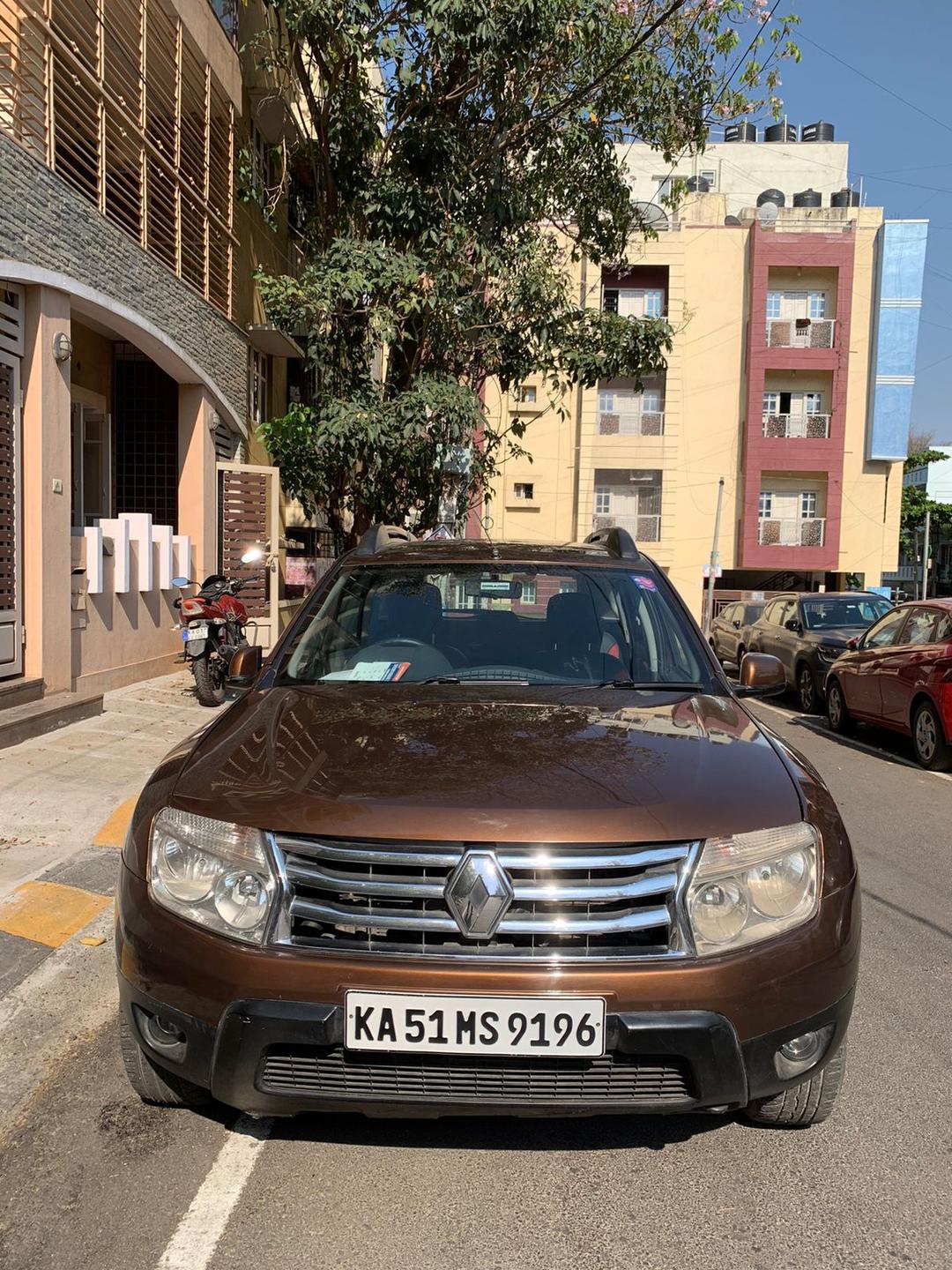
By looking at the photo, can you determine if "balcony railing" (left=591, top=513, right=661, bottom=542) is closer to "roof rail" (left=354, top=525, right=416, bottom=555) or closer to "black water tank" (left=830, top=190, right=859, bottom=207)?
"black water tank" (left=830, top=190, right=859, bottom=207)

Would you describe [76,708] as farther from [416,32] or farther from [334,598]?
[416,32]

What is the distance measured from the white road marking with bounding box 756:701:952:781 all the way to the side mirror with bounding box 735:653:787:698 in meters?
5.23

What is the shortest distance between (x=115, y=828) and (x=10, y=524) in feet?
11.5

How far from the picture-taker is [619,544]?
14.5 ft

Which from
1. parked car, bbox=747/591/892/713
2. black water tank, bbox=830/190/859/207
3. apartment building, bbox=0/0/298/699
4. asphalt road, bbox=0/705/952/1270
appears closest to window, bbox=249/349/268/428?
apartment building, bbox=0/0/298/699

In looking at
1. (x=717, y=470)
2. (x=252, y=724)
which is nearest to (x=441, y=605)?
(x=252, y=724)

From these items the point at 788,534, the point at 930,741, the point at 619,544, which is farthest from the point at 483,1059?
the point at 788,534

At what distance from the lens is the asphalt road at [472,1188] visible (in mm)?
2320

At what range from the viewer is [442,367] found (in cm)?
1249

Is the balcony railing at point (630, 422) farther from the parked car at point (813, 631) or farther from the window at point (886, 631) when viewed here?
the window at point (886, 631)

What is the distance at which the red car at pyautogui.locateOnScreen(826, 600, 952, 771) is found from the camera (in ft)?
28.3

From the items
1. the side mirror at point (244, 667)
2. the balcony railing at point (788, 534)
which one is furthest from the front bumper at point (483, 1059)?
the balcony railing at point (788, 534)

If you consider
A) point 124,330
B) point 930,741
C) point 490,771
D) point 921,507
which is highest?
point 921,507

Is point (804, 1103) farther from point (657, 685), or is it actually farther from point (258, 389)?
point (258, 389)
